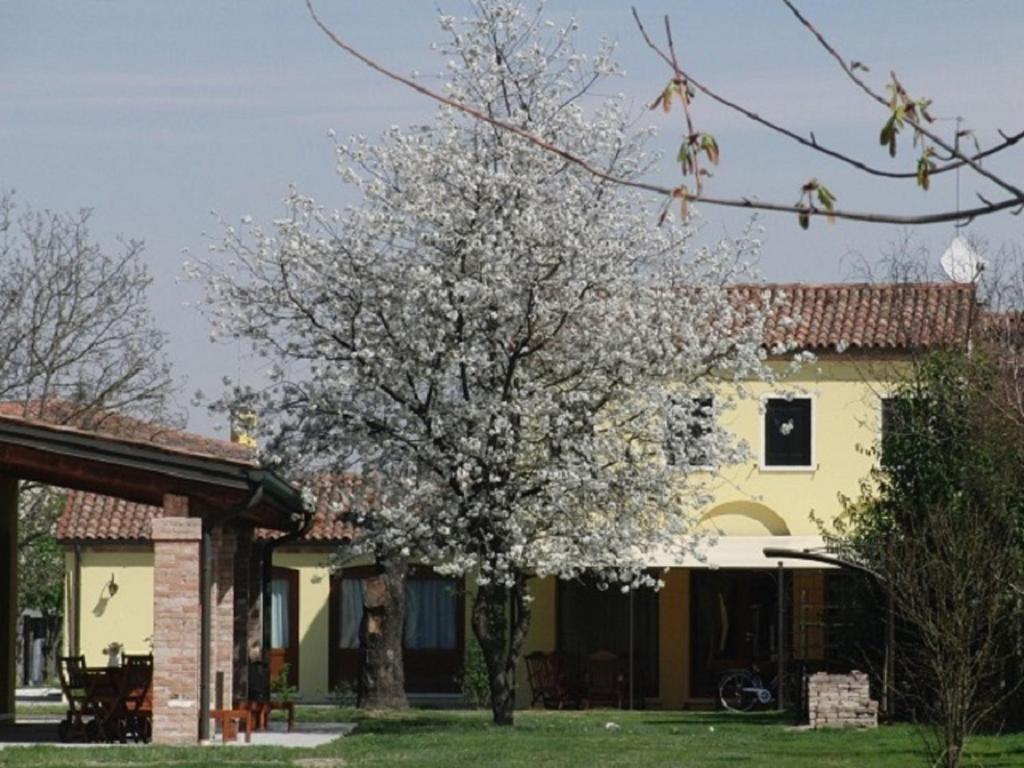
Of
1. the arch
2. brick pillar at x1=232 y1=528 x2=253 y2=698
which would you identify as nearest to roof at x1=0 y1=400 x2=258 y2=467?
the arch

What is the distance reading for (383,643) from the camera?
33031mm

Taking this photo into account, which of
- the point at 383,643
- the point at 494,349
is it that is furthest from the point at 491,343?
the point at 383,643

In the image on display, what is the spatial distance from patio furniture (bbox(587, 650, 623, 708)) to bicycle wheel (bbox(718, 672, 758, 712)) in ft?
5.73

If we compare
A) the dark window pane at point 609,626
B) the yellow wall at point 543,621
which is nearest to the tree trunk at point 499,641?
the dark window pane at point 609,626

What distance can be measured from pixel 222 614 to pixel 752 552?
12353 mm

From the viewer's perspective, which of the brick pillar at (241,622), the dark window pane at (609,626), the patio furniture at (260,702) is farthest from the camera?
the dark window pane at (609,626)

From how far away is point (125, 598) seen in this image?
Result: 3922 cm

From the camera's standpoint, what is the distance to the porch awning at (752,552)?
32.6 meters

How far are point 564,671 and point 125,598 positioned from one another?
27.2ft

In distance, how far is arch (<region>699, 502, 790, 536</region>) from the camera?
36188 millimetres

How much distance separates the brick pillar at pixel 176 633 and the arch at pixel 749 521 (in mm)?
16578

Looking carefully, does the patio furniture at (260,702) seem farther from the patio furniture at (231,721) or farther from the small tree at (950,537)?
the small tree at (950,537)

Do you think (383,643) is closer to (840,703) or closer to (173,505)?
(840,703)

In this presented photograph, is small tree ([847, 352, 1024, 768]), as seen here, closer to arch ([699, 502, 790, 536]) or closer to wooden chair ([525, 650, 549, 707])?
arch ([699, 502, 790, 536])
